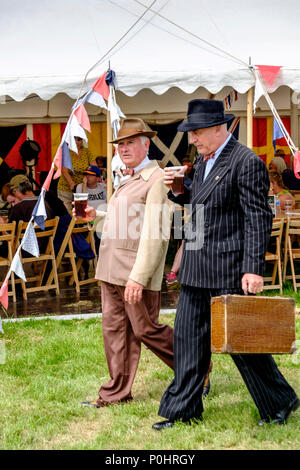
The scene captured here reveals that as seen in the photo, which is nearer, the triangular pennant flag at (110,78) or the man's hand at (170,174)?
the man's hand at (170,174)

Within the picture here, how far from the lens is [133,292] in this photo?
170 inches

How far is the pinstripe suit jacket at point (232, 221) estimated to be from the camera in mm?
3814

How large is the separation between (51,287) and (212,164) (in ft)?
16.2

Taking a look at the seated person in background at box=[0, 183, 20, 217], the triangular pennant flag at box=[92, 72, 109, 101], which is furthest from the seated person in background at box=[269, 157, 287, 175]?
the triangular pennant flag at box=[92, 72, 109, 101]

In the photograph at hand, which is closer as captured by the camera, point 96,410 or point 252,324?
point 252,324

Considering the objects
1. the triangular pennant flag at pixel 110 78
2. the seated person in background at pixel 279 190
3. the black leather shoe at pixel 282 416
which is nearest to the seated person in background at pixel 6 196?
the triangular pennant flag at pixel 110 78

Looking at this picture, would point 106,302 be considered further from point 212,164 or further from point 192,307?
point 212,164

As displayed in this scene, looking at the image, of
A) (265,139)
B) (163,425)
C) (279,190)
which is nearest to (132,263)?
(163,425)

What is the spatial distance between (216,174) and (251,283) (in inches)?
25.4

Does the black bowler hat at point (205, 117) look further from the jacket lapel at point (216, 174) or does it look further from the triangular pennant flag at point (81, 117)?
the triangular pennant flag at point (81, 117)

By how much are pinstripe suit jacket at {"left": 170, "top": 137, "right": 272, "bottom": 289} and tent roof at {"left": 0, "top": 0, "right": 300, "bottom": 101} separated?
4.25 m

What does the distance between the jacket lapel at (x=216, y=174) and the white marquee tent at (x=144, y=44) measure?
4.20 metres

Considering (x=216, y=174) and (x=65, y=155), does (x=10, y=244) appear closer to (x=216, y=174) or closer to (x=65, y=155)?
(x=65, y=155)
